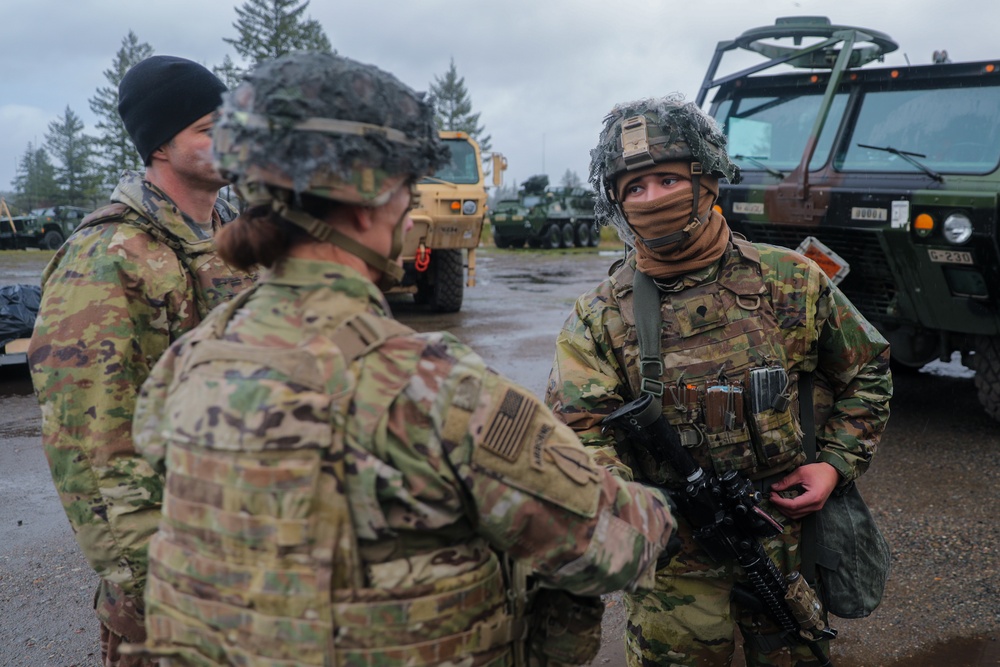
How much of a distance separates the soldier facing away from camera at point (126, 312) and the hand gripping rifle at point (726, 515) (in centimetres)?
104

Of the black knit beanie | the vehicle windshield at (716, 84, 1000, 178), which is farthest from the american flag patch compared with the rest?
the vehicle windshield at (716, 84, 1000, 178)

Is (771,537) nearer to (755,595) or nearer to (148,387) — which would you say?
(755,595)

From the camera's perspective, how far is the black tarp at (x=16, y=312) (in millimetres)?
7355

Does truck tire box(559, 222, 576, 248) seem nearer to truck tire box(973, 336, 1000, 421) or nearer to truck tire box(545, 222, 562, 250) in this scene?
truck tire box(545, 222, 562, 250)

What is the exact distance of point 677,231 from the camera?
2258mm

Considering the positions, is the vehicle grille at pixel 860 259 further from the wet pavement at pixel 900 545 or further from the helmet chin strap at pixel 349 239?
the helmet chin strap at pixel 349 239

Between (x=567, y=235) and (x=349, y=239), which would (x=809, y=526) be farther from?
(x=567, y=235)

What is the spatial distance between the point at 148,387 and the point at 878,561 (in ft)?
6.02

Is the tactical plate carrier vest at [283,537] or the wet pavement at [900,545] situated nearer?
the tactical plate carrier vest at [283,537]

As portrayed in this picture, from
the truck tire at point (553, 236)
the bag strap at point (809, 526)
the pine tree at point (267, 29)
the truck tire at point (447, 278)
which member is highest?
the pine tree at point (267, 29)

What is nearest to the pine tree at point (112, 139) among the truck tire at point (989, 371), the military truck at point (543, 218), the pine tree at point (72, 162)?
the pine tree at point (72, 162)

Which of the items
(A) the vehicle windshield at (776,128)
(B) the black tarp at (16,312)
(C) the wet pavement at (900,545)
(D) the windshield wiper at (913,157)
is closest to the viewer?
(C) the wet pavement at (900,545)

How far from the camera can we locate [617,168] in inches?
90.8

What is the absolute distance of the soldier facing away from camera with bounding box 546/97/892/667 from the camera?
2.21m
